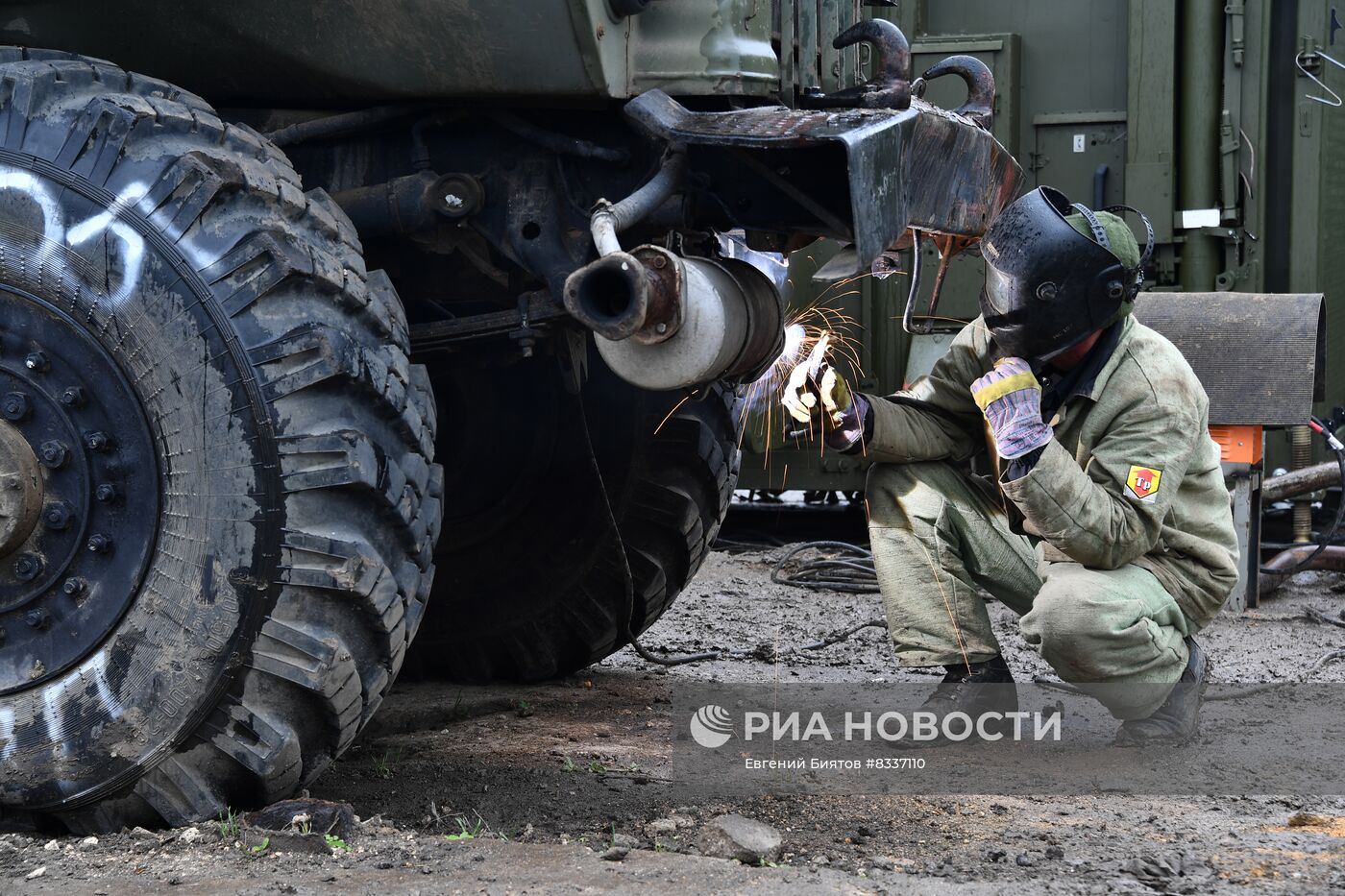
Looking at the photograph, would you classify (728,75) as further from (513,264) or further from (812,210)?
(513,264)

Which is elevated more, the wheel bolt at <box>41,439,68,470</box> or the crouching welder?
the wheel bolt at <box>41,439,68,470</box>

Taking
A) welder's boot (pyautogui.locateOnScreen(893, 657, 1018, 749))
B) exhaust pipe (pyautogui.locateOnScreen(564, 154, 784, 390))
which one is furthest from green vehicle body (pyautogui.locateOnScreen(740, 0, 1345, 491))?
exhaust pipe (pyautogui.locateOnScreen(564, 154, 784, 390))

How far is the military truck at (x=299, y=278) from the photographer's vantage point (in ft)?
8.48

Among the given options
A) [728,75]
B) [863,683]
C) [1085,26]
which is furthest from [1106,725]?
[1085,26]

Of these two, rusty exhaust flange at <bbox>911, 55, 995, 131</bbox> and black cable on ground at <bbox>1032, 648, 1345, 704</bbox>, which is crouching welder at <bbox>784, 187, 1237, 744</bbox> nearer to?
rusty exhaust flange at <bbox>911, 55, 995, 131</bbox>

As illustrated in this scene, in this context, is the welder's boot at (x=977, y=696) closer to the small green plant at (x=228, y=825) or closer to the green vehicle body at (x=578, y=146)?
the green vehicle body at (x=578, y=146)

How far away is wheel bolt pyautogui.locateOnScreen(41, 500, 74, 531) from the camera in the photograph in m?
2.63

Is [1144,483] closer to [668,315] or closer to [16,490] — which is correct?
[668,315]

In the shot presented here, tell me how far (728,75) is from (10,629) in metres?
1.69

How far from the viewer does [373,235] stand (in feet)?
10.4

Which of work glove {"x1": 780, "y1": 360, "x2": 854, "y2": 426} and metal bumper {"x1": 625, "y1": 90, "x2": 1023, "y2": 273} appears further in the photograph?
work glove {"x1": 780, "y1": 360, "x2": 854, "y2": 426}

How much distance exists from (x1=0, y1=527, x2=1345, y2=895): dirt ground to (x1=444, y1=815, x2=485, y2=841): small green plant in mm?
11

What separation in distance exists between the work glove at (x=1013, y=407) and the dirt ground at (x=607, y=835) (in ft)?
2.48

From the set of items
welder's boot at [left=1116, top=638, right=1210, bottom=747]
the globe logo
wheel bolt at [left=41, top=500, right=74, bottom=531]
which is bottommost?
the globe logo
